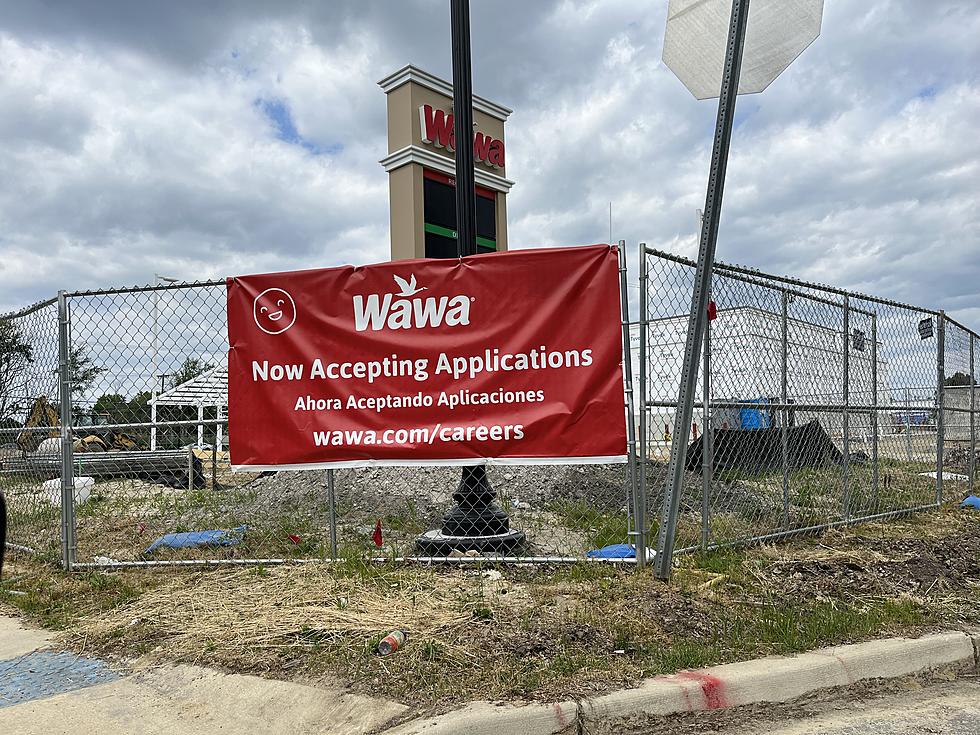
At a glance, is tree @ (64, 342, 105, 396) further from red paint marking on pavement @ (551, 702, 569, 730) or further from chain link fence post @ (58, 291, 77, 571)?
red paint marking on pavement @ (551, 702, 569, 730)

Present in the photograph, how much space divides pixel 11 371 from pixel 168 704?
524cm

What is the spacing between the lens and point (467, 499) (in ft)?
19.1

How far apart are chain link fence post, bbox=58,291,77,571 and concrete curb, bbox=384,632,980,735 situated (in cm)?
407

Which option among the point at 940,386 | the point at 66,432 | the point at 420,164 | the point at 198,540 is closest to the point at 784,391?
the point at 940,386

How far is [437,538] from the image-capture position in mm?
5789

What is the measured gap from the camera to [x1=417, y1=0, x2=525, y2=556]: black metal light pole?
225 inches

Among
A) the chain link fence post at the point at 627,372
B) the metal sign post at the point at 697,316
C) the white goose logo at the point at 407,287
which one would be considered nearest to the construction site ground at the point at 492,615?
the metal sign post at the point at 697,316

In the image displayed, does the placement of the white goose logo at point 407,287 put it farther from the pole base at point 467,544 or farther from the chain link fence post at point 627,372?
the pole base at point 467,544

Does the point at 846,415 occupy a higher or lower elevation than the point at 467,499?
higher

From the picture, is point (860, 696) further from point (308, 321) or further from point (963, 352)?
point (963, 352)

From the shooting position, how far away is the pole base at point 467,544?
5.68m

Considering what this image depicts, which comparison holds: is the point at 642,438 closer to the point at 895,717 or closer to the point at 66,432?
the point at 895,717

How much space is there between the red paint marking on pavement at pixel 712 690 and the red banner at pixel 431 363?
174cm

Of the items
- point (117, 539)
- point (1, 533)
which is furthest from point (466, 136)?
point (117, 539)
